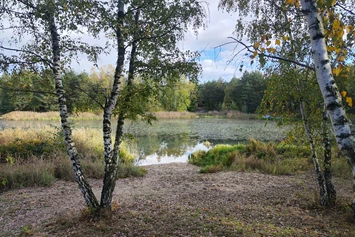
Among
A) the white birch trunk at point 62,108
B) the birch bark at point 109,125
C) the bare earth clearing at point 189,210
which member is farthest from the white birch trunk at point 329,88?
the white birch trunk at point 62,108

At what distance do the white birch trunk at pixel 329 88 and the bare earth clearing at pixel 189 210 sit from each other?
1.77 m

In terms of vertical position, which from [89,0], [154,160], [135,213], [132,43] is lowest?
[154,160]

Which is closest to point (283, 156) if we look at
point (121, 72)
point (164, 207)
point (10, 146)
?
point (164, 207)

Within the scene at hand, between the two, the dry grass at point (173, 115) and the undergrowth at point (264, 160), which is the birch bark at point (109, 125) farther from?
the dry grass at point (173, 115)

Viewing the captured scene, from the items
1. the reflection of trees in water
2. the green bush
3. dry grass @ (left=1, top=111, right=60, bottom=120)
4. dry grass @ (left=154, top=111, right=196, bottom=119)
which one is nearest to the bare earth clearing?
the green bush

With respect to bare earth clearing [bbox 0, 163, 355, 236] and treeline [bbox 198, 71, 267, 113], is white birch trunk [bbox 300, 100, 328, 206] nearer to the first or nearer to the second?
bare earth clearing [bbox 0, 163, 355, 236]

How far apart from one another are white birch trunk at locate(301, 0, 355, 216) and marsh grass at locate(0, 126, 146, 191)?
19.1 feet

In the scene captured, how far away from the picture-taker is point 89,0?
3.53m

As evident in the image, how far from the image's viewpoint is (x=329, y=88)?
2.01 metres

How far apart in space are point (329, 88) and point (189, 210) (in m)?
3.11

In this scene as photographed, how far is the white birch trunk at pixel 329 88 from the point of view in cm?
196

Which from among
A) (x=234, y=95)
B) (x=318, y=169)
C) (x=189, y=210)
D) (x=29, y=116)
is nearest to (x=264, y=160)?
(x=318, y=169)

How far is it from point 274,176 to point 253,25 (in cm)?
443

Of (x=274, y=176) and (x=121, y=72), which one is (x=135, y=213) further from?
(x=274, y=176)
